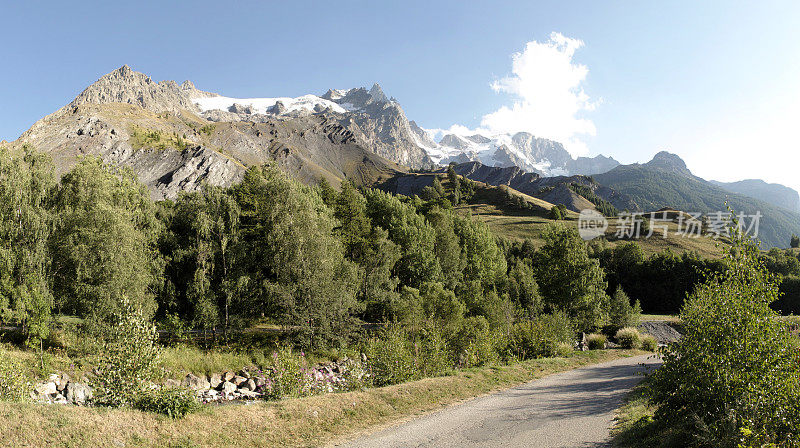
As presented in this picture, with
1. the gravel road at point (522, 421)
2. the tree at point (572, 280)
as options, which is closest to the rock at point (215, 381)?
the gravel road at point (522, 421)

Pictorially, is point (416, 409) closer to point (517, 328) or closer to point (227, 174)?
point (517, 328)

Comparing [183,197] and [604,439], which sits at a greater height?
[183,197]

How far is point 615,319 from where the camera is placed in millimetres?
46625

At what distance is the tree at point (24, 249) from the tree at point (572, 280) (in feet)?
150

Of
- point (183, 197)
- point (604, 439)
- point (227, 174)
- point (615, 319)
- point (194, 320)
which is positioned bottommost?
point (615, 319)

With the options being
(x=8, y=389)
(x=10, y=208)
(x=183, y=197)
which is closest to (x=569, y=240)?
(x=183, y=197)

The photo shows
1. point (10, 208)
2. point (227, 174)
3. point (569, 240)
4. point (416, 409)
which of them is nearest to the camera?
point (416, 409)

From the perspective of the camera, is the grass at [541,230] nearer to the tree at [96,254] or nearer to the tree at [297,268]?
the tree at [297,268]

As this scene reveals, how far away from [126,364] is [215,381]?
1533 centimetres

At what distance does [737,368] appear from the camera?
774cm

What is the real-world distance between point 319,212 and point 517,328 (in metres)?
22.8

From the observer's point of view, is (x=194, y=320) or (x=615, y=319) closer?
(x=194, y=320)

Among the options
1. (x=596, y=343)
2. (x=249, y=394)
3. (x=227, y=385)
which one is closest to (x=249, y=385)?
(x=227, y=385)

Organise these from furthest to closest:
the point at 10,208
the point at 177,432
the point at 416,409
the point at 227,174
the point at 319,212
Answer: the point at 227,174
the point at 319,212
the point at 10,208
the point at 416,409
the point at 177,432
